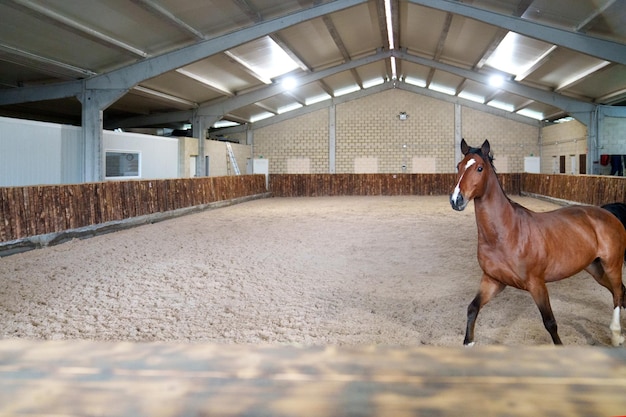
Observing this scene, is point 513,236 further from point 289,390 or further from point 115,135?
point 115,135

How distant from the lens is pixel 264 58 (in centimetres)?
1650

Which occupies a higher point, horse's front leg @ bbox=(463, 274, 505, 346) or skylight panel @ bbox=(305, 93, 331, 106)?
skylight panel @ bbox=(305, 93, 331, 106)

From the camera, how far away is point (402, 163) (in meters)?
25.4

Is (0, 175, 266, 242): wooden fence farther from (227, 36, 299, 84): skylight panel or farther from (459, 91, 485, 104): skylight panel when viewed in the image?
(459, 91, 485, 104): skylight panel

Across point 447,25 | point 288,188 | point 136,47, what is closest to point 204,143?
point 288,188

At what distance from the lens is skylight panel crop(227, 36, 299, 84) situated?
1473cm

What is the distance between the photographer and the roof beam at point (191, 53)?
1284 centimetres

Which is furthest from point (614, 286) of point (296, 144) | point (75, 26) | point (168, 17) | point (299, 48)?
point (296, 144)

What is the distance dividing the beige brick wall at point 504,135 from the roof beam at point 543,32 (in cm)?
1298

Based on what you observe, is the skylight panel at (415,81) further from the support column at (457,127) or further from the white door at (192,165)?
the white door at (192,165)

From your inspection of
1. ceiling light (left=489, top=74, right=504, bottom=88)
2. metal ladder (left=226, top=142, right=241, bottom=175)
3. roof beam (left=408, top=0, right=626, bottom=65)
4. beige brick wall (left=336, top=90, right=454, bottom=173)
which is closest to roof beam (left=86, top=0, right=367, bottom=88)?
roof beam (left=408, top=0, right=626, bottom=65)

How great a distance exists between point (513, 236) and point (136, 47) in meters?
11.4

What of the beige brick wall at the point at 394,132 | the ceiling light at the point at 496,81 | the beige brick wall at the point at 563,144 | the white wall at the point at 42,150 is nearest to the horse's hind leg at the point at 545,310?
the white wall at the point at 42,150

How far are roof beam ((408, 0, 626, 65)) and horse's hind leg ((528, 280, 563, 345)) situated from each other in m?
10.2
